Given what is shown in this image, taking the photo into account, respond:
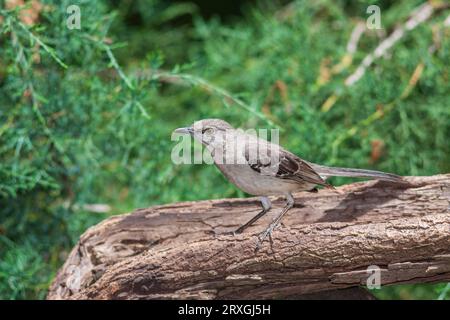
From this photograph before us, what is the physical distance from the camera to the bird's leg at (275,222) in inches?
134

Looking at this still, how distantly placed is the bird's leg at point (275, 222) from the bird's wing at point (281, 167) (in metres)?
0.15

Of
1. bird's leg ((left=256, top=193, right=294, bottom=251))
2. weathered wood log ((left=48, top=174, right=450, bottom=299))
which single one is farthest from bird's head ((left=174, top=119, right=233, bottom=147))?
bird's leg ((left=256, top=193, right=294, bottom=251))

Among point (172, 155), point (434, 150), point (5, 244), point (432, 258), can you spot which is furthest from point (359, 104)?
point (5, 244)

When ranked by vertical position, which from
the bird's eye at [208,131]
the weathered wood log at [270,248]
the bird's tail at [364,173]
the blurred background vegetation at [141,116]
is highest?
the blurred background vegetation at [141,116]

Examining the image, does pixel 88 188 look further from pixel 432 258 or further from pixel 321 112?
pixel 432 258

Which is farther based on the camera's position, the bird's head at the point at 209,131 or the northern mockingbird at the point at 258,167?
the bird's head at the point at 209,131

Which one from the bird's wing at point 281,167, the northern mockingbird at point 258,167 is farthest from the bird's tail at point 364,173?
the bird's wing at point 281,167

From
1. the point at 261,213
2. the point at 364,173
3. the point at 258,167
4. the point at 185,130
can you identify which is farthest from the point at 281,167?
the point at 185,130

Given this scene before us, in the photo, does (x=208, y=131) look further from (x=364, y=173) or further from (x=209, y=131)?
(x=364, y=173)

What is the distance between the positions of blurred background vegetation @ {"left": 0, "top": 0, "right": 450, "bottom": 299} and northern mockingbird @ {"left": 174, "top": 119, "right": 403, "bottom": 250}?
77 cm

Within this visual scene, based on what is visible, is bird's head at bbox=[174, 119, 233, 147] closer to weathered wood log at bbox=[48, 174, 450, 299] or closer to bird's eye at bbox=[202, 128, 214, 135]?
bird's eye at bbox=[202, 128, 214, 135]

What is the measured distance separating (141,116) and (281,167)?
4.93 ft

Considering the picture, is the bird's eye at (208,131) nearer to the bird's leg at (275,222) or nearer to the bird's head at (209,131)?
the bird's head at (209,131)

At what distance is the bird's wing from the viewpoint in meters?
3.70
